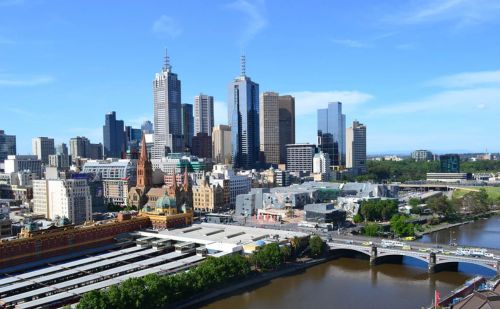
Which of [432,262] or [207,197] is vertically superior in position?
[207,197]

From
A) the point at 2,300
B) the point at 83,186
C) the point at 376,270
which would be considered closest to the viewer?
the point at 2,300

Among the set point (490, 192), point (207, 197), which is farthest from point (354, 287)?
point (490, 192)

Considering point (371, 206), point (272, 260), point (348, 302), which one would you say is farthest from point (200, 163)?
point (348, 302)

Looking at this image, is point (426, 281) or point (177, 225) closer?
point (426, 281)

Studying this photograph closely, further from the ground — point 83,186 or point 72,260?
point 83,186

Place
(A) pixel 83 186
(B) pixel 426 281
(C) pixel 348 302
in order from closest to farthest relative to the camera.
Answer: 1. (C) pixel 348 302
2. (B) pixel 426 281
3. (A) pixel 83 186

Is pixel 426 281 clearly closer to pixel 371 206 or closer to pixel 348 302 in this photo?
pixel 348 302

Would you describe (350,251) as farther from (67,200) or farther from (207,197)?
(67,200)
